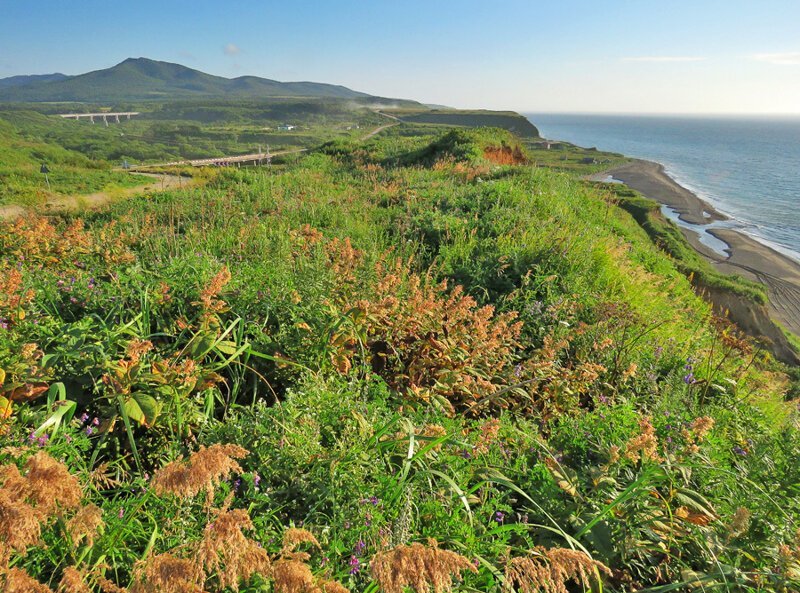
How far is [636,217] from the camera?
1566 inches

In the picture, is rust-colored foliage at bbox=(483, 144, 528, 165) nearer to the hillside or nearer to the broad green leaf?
the broad green leaf

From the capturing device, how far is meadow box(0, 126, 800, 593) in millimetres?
1388

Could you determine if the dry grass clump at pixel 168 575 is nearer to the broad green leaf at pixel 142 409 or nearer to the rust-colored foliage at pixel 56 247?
the broad green leaf at pixel 142 409

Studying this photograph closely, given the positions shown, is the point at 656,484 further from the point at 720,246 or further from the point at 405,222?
the point at 720,246

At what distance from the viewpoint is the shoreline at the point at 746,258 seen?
2995 cm

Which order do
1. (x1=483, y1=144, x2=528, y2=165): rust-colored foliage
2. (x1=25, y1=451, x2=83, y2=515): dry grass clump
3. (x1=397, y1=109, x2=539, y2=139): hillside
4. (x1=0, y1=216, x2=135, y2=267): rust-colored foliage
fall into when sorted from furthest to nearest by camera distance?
(x1=397, y1=109, x2=539, y2=139): hillside < (x1=483, y1=144, x2=528, y2=165): rust-colored foliage < (x1=0, y1=216, x2=135, y2=267): rust-colored foliage < (x1=25, y1=451, x2=83, y2=515): dry grass clump

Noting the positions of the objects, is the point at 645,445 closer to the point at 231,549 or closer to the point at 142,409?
the point at 231,549

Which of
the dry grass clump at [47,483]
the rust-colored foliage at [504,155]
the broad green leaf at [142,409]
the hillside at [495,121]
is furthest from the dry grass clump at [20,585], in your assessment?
the hillside at [495,121]

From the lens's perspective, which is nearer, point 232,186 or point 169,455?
point 169,455

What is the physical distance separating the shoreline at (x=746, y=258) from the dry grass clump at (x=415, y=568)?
113ft

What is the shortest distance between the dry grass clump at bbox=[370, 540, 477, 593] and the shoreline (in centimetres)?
3445

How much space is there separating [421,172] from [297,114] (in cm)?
18187

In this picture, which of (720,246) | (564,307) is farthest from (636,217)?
(564,307)

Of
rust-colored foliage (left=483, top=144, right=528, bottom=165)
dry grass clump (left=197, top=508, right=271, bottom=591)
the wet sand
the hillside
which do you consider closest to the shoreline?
the wet sand
